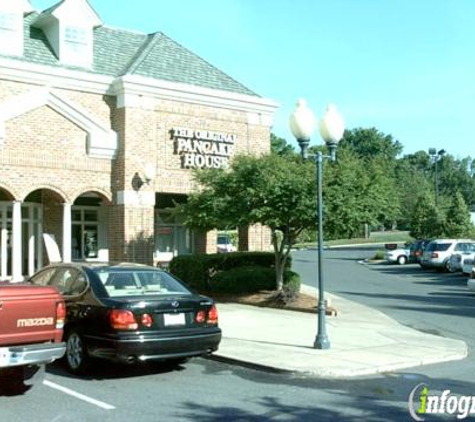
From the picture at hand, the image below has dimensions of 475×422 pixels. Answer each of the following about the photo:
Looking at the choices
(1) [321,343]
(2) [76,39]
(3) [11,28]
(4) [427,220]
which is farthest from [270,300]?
(4) [427,220]

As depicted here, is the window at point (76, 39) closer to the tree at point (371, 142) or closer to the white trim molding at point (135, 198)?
the white trim molding at point (135, 198)

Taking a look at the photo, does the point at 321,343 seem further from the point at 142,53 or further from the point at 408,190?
the point at 408,190

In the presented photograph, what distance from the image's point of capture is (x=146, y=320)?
8.60 meters

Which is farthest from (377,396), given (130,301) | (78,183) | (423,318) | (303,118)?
(78,183)

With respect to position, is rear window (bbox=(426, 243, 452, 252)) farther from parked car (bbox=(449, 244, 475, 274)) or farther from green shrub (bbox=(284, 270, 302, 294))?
green shrub (bbox=(284, 270, 302, 294))

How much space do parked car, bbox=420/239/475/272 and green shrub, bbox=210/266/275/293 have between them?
15748 millimetres

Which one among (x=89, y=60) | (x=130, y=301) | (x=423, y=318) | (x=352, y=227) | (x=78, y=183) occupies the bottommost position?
(x=423, y=318)

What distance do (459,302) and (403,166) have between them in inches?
3620

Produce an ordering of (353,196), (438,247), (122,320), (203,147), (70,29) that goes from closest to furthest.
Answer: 1. (122,320)
2. (353,196)
3. (70,29)
4. (203,147)
5. (438,247)

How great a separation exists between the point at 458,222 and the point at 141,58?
100ft

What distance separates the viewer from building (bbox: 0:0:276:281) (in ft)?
60.2

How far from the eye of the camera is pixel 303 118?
38.0ft

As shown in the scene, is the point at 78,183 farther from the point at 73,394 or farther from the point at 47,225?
the point at 73,394

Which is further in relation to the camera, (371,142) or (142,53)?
(371,142)
